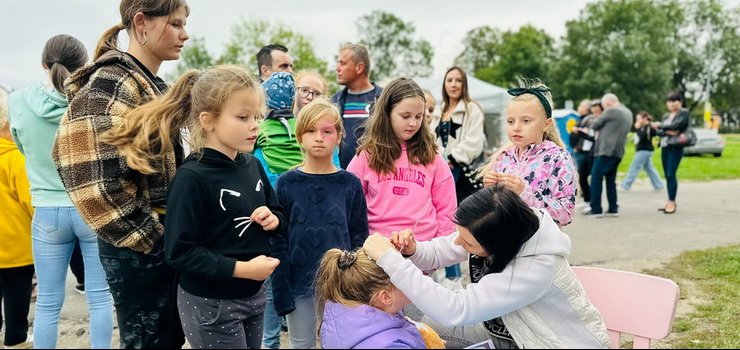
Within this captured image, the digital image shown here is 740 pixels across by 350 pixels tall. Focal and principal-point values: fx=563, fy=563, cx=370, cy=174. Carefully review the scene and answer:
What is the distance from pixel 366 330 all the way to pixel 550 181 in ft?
4.48

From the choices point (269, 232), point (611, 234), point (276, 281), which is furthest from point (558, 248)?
point (611, 234)

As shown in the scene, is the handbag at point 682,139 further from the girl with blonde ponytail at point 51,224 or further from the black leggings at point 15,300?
the black leggings at point 15,300

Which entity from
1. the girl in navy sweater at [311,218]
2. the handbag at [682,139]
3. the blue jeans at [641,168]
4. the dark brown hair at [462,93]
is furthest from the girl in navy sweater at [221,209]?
the blue jeans at [641,168]

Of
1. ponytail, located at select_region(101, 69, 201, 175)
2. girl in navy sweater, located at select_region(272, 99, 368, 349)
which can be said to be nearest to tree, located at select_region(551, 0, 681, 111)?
girl in navy sweater, located at select_region(272, 99, 368, 349)

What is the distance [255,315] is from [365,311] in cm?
47

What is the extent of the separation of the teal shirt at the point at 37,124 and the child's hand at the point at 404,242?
1.83 m

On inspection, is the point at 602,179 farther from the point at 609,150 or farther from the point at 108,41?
the point at 108,41

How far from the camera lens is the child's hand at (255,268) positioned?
1.88 metres

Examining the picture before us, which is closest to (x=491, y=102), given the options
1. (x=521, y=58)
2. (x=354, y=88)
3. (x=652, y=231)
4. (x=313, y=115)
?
(x=652, y=231)

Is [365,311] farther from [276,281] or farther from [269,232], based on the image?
[276,281]

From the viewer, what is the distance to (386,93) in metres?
3.20

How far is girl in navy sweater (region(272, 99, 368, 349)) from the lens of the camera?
8.87 ft

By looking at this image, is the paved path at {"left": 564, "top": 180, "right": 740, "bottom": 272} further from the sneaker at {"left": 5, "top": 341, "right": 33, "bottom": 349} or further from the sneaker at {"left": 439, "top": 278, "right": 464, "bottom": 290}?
the sneaker at {"left": 5, "top": 341, "right": 33, "bottom": 349}

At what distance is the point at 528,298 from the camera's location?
1936mm
